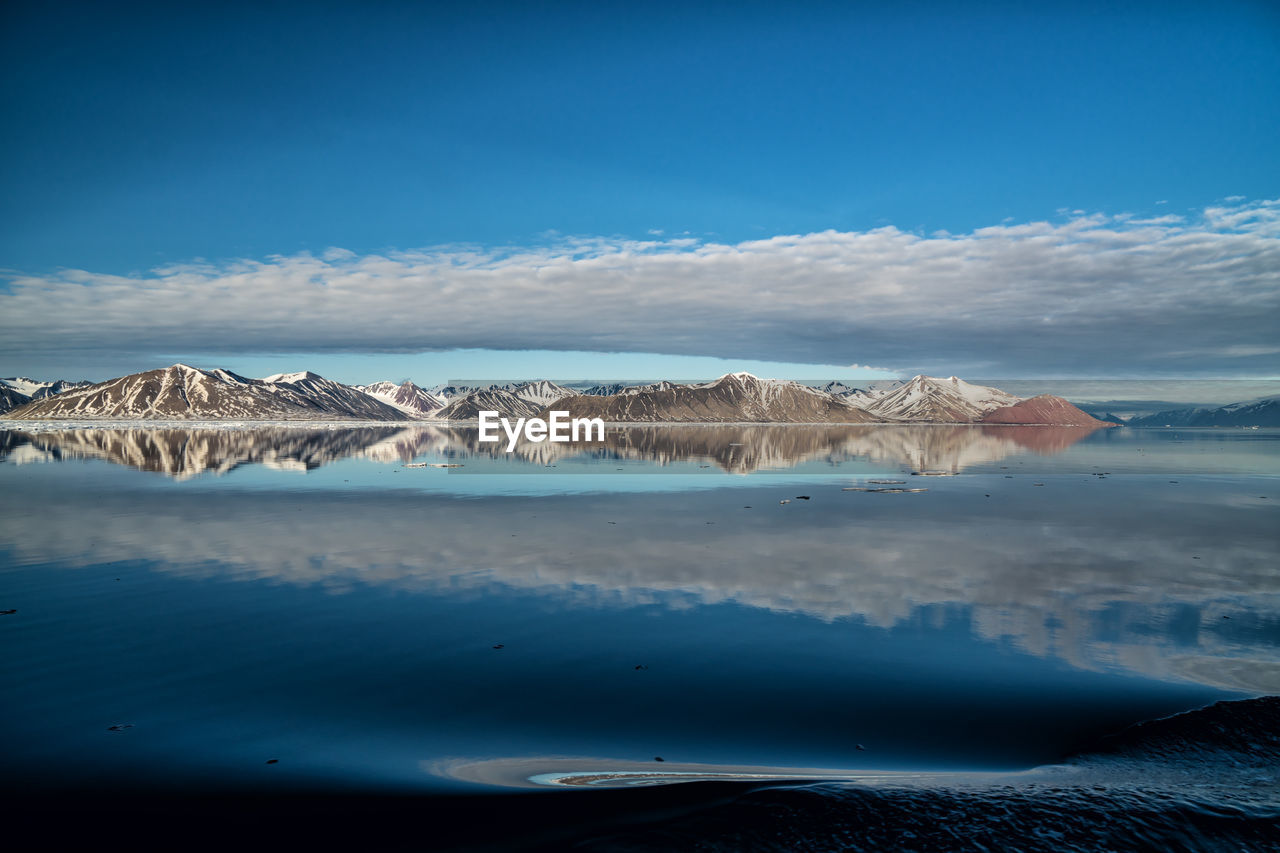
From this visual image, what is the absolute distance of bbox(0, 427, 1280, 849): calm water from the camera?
11820mm

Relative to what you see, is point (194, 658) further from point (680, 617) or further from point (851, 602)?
point (851, 602)

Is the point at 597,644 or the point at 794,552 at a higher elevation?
the point at 794,552

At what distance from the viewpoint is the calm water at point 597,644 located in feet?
38.8

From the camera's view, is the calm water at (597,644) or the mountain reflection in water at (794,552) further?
the mountain reflection in water at (794,552)

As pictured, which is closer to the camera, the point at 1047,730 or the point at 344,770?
the point at 344,770

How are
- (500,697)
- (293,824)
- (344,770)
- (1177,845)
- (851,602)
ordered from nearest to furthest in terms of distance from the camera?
(1177,845) < (293,824) < (344,770) < (500,697) < (851,602)

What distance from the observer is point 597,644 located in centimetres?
1767

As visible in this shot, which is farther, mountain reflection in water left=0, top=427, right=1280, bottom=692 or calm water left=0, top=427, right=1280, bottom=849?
mountain reflection in water left=0, top=427, right=1280, bottom=692

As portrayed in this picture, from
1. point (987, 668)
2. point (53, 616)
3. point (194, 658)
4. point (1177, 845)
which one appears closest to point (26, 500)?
point (53, 616)

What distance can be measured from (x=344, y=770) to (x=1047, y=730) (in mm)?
12401

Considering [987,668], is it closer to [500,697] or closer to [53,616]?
[500,697]

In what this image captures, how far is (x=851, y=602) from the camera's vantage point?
71.7 ft

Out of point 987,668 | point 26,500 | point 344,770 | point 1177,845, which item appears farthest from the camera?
point 26,500

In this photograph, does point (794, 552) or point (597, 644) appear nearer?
point (597, 644)
